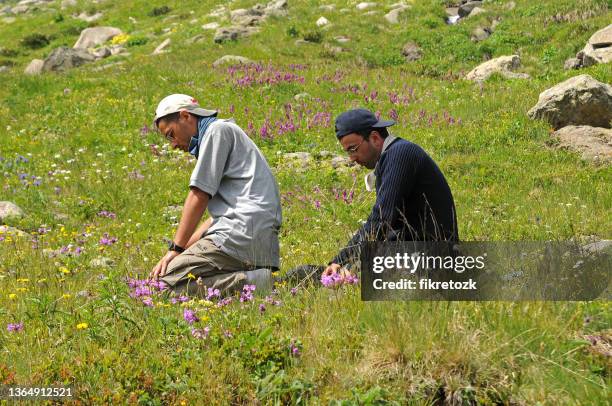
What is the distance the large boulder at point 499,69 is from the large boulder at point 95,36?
22.3m

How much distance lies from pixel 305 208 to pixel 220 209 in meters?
4.74

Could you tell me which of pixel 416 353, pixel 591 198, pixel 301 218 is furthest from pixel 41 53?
pixel 416 353

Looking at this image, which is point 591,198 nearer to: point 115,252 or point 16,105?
point 115,252

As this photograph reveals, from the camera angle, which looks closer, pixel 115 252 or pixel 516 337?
pixel 516 337

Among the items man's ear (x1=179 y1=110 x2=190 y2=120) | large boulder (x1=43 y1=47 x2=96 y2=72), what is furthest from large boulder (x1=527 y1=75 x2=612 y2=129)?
large boulder (x1=43 y1=47 x2=96 y2=72)

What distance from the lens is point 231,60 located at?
2184cm

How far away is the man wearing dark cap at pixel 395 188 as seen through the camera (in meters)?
5.57

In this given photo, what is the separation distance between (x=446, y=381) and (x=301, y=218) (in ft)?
22.9

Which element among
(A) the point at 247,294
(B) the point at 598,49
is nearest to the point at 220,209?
(A) the point at 247,294

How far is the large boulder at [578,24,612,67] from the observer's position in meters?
17.9

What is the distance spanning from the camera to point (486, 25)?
82.4ft

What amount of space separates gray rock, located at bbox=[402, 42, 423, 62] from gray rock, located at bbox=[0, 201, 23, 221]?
626 inches

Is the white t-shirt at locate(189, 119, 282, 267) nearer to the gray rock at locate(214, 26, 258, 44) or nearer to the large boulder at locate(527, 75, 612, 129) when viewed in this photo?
the large boulder at locate(527, 75, 612, 129)

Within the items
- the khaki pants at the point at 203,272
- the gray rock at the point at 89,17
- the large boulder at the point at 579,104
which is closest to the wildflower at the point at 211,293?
the khaki pants at the point at 203,272
